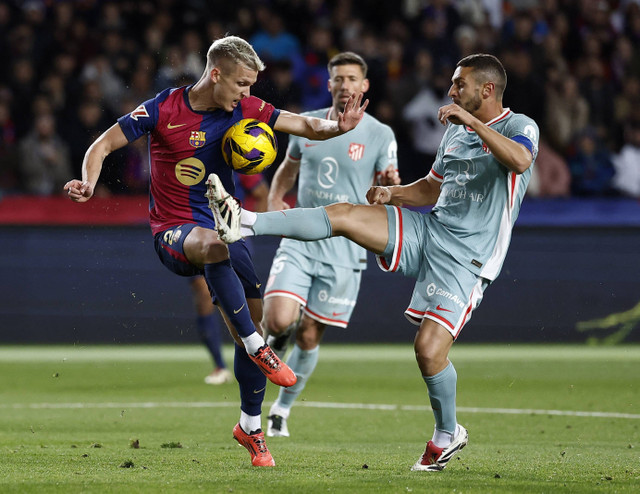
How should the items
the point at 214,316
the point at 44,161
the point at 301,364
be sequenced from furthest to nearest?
the point at 44,161 < the point at 214,316 < the point at 301,364

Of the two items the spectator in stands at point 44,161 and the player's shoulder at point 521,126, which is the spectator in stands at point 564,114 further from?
the player's shoulder at point 521,126

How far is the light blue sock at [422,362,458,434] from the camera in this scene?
5906 millimetres

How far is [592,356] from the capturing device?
12.9m

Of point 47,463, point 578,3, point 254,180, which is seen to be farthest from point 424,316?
point 578,3

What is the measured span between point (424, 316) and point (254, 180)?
498cm

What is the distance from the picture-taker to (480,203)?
605 centimetres

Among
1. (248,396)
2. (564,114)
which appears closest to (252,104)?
(248,396)

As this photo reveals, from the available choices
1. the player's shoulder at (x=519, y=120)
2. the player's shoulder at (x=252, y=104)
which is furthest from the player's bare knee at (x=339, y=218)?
the player's shoulder at (x=519, y=120)

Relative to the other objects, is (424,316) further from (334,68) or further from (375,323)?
(375,323)

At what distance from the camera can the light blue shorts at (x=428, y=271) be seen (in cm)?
593

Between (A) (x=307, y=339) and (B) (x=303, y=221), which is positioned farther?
(A) (x=307, y=339)

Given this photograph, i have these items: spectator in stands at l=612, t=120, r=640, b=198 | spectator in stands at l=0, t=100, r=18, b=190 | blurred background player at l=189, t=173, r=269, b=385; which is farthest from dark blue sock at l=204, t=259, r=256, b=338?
spectator in stands at l=612, t=120, r=640, b=198

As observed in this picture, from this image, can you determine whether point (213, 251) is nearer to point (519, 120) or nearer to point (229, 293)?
point (229, 293)

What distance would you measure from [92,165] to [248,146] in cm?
90
